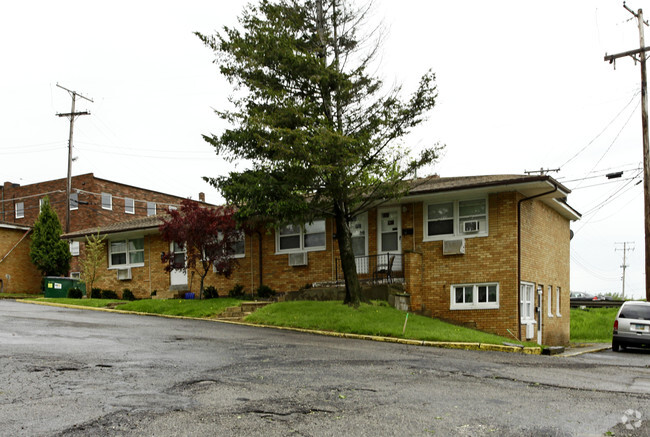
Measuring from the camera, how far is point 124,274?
2962 cm

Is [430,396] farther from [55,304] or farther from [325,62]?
[55,304]

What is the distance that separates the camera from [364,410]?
281 inches

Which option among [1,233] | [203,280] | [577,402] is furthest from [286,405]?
[1,233]

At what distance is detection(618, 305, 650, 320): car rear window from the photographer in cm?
2081

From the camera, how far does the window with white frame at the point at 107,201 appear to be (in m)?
48.1

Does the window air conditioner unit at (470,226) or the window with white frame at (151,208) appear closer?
the window air conditioner unit at (470,226)

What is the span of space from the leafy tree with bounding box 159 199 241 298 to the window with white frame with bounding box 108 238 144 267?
580cm

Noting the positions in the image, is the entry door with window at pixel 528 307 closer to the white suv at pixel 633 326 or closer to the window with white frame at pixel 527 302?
the window with white frame at pixel 527 302

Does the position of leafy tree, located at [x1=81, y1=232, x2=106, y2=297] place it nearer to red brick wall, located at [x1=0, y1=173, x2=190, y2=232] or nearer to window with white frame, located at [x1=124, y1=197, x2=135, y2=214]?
red brick wall, located at [x1=0, y1=173, x2=190, y2=232]

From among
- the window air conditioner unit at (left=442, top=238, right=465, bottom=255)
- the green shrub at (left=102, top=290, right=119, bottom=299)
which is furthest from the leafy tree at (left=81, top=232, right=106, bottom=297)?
the window air conditioner unit at (left=442, top=238, right=465, bottom=255)

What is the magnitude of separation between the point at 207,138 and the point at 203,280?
7590mm

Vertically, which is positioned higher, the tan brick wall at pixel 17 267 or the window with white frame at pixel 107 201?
the window with white frame at pixel 107 201

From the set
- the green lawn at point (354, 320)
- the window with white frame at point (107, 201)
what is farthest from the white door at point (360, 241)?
the window with white frame at point (107, 201)

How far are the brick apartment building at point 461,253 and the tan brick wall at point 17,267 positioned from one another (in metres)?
19.0
